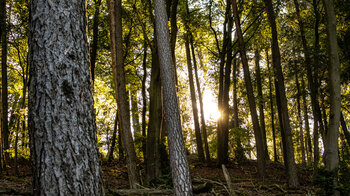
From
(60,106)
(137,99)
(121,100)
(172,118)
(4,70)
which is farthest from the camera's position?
(137,99)

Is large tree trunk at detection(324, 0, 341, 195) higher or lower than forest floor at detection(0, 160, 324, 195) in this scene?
higher

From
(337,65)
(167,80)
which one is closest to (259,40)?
(337,65)

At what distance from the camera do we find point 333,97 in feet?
25.5

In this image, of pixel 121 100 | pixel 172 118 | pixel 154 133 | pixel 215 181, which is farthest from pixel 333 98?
pixel 121 100

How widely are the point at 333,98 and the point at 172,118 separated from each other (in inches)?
216

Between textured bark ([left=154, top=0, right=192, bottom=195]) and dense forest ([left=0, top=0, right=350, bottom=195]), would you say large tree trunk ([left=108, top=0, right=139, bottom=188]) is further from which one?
textured bark ([left=154, top=0, right=192, bottom=195])

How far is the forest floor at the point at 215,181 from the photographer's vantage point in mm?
7115

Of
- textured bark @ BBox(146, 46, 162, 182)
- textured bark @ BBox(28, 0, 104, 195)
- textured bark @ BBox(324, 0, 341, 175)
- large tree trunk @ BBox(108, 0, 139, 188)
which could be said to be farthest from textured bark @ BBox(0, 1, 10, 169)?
textured bark @ BBox(324, 0, 341, 175)

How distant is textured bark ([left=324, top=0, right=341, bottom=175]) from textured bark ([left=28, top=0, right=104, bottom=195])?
7.78 meters

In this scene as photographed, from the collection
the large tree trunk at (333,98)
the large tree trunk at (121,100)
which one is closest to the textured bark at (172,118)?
the large tree trunk at (121,100)

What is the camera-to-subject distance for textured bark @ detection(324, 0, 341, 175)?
7.62m

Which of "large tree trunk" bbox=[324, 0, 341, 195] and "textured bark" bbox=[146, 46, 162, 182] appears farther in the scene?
"textured bark" bbox=[146, 46, 162, 182]

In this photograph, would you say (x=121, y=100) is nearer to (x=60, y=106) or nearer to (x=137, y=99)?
(x=60, y=106)

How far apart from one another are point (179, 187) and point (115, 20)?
5752mm
